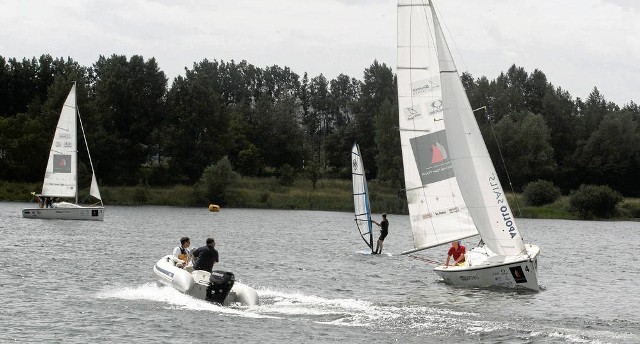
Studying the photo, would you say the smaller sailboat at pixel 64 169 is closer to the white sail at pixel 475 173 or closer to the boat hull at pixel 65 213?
the boat hull at pixel 65 213

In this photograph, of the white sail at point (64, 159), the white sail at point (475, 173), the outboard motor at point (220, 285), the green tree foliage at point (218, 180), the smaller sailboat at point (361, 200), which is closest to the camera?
the outboard motor at point (220, 285)

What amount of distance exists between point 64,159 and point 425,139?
137ft

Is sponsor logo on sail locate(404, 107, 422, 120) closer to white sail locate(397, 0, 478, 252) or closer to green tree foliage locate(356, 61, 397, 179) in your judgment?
white sail locate(397, 0, 478, 252)

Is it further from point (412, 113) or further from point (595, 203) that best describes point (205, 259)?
point (595, 203)

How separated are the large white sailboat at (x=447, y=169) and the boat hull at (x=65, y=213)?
37926 millimetres

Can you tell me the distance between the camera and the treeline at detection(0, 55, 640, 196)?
104312mm

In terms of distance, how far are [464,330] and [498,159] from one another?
82928 millimetres

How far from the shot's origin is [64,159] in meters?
70.1

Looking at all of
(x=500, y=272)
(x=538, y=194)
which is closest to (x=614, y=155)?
(x=538, y=194)

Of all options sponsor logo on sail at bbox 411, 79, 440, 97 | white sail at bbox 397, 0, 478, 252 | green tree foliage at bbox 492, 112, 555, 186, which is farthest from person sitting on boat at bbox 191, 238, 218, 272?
green tree foliage at bbox 492, 112, 555, 186

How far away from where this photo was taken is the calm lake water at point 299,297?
971 inches

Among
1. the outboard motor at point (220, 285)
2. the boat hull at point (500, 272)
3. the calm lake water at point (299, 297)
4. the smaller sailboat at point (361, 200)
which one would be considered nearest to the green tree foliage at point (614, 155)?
the calm lake water at point (299, 297)

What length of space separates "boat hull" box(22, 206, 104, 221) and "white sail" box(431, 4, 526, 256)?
40963 mm

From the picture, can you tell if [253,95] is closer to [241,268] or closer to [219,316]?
[241,268]
